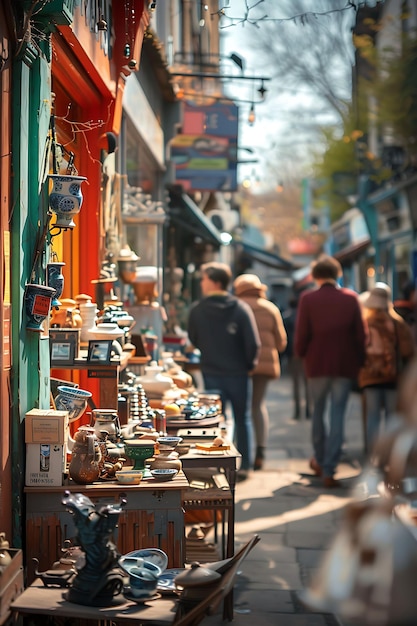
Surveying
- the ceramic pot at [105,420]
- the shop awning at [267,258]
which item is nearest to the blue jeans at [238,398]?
the ceramic pot at [105,420]

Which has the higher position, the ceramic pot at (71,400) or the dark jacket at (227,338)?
the dark jacket at (227,338)

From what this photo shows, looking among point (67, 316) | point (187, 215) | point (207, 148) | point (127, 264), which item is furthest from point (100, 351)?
point (187, 215)

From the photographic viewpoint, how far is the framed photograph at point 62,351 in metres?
5.76

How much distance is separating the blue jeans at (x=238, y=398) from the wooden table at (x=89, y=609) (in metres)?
5.44

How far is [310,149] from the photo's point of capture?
1297 inches

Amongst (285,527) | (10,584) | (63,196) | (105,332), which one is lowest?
(285,527)

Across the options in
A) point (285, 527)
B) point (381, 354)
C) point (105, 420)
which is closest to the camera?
point (105, 420)

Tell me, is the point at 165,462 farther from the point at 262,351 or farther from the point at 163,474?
the point at 262,351

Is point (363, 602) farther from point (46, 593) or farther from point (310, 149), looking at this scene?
point (310, 149)

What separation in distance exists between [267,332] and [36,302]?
5.84 metres

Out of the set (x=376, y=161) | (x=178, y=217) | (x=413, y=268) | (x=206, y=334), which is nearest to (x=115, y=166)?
(x=206, y=334)

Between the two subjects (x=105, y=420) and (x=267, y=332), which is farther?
(x=267, y=332)

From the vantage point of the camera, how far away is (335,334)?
9.59 m

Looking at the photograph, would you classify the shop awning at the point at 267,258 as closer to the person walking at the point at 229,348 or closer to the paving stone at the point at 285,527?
the paving stone at the point at 285,527
